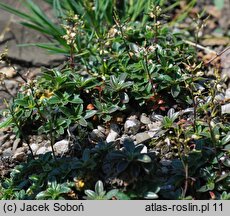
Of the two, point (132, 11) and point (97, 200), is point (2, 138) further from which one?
point (132, 11)

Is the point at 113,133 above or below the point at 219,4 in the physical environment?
below

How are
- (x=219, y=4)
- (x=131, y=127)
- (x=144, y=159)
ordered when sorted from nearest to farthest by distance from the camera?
1. (x=144, y=159)
2. (x=131, y=127)
3. (x=219, y=4)

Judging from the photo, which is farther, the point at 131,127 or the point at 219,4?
the point at 219,4

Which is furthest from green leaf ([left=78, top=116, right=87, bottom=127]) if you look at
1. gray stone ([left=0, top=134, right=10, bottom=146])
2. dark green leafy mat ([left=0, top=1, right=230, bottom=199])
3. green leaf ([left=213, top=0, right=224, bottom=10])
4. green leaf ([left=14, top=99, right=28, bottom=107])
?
green leaf ([left=213, top=0, right=224, bottom=10])

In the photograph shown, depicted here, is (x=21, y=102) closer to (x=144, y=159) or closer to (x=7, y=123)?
(x=7, y=123)

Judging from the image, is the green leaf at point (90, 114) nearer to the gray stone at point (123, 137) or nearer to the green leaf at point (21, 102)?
the gray stone at point (123, 137)

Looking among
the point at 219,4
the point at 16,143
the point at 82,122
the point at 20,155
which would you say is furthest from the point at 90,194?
the point at 219,4
